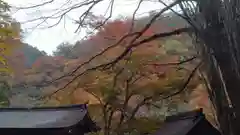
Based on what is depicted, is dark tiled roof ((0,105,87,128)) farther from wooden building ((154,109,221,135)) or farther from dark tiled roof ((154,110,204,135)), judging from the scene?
wooden building ((154,109,221,135))

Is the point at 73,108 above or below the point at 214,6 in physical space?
below

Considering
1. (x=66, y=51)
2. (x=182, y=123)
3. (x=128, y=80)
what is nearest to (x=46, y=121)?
(x=128, y=80)

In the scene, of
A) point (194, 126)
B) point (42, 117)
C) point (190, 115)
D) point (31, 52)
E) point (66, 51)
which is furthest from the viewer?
point (31, 52)

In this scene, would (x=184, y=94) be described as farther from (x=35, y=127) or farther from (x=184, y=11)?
(x=184, y=11)

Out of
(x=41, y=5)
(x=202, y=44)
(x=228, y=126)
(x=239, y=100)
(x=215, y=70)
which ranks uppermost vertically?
(x=41, y=5)

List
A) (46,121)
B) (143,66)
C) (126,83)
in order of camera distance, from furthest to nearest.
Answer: (126,83) → (143,66) → (46,121)

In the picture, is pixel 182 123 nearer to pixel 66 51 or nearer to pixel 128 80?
pixel 128 80

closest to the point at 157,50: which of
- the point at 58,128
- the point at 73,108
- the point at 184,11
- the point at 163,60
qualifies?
the point at 163,60

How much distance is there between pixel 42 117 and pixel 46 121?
0.42 m

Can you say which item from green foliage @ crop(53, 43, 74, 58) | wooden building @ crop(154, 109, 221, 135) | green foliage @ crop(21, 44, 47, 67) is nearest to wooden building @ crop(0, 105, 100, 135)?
green foliage @ crop(53, 43, 74, 58)

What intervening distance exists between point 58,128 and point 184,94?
3372 millimetres

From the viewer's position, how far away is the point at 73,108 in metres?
7.23

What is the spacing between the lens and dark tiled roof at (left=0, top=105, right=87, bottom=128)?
6529 mm

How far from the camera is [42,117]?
→ 7160 millimetres
